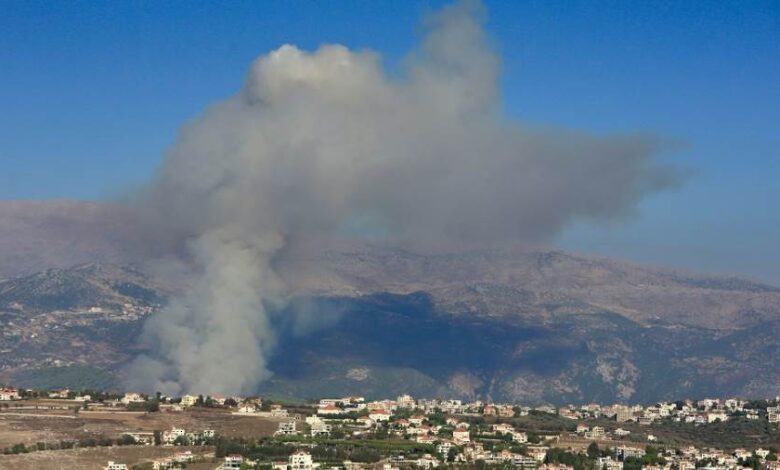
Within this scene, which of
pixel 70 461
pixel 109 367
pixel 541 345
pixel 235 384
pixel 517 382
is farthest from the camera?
pixel 541 345

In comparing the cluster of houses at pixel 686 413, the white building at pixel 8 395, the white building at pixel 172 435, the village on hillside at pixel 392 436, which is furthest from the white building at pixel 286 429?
the cluster of houses at pixel 686 413

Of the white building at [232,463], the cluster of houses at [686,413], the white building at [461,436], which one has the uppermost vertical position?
the cluster of houses at [686,413]

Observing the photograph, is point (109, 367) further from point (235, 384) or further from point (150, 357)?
point (235, 384)

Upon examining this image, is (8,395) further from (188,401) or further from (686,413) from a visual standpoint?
(686,413)

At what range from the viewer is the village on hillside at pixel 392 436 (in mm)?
73125

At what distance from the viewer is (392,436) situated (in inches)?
3339

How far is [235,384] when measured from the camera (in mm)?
124500

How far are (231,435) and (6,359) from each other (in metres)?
73.1

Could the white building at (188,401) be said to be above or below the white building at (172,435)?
above

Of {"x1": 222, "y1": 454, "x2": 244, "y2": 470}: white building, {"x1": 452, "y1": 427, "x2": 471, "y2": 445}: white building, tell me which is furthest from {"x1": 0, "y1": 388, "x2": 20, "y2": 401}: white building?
{"x1": 222, "y1": 454, "x2": 244, "y2": 470}: white building

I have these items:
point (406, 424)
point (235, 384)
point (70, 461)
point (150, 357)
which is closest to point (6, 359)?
point (150, 357)

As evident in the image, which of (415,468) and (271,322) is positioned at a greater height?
(271,322)

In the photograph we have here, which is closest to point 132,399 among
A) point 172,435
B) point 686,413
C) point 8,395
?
point 8,395

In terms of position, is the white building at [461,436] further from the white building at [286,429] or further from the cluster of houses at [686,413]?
the cluster of houses at [686,413]
